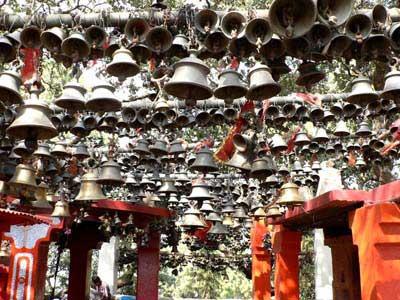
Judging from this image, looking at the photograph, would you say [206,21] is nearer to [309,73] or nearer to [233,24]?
[233,24]

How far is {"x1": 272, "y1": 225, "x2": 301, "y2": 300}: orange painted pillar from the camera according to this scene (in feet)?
36.6

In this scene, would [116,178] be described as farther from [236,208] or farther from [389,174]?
[389,174]

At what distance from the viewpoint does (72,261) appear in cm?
1455

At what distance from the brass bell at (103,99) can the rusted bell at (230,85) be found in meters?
0.86

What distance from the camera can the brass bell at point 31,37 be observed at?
4.04m

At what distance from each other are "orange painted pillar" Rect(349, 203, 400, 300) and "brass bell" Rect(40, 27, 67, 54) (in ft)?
13.9

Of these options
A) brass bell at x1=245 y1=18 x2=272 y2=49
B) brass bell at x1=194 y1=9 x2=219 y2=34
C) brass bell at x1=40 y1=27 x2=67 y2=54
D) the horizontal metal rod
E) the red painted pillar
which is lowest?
the red painted pillar

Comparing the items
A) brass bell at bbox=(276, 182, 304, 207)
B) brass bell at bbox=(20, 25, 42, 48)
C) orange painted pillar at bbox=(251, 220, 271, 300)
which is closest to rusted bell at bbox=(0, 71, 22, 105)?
brass bell at bbox=(20, 25, 42, 48)

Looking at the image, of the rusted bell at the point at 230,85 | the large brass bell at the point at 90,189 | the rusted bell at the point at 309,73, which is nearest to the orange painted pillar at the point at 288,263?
the large brass bell at the point at 90,189

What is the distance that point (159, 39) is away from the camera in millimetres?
4086

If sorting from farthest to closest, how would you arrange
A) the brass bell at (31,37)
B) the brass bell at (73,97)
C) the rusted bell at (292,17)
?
1. the brass bell at (73,97)
2. the brass bell at (31,37)
3. the rusted bell at (292,17)

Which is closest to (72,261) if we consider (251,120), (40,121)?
(251,120)

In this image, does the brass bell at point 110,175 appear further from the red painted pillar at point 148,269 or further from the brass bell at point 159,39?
the red painted pillar at point 148,269

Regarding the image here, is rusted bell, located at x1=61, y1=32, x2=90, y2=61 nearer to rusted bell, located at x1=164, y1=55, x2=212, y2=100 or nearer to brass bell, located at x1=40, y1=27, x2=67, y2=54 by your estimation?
brass bell, located at x1=40, y1=27, x2=67, y2=54
